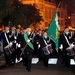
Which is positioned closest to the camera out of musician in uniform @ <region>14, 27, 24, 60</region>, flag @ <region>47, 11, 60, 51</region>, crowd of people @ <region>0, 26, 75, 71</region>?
crowd of people @ <region>0, 26, 75, 71</region>

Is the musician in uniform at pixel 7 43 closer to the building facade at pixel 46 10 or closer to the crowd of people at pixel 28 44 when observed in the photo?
the crowd of people at pixel 28 44

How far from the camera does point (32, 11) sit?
46.2 meters

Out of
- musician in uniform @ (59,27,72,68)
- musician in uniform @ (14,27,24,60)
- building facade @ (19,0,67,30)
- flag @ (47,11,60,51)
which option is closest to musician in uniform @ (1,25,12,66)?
musician in uniform @ (14,27,24,60)

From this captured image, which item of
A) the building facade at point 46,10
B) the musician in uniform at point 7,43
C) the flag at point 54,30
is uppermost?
the flag at point 54,30

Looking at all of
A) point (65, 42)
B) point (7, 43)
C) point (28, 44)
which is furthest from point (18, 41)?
point (65, 42)

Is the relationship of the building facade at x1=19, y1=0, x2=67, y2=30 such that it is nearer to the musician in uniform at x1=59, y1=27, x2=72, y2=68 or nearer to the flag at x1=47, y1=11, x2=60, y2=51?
the musician in uniform at x1=59, y1=27, x2=72, y2=68

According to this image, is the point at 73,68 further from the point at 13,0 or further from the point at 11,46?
the point at 13,0

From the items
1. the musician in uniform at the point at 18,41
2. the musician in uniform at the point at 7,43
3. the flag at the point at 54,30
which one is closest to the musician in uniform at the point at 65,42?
the flag at the point at 54,30

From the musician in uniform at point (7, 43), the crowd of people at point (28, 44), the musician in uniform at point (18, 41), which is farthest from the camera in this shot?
the musician in uniform at point (7, 43)

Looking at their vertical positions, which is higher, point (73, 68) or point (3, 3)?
point (3, 3)

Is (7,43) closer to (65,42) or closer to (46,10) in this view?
(65,42)

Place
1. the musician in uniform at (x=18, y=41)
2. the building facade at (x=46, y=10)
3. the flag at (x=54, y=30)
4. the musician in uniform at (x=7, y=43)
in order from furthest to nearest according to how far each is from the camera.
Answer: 1. the building facade at (x=46, y=10)
2. the musician in uniform at (x=7, y=43)
3. the flag at (x=54, y=30)
4. the musician in uniform at (x=18, y=41)

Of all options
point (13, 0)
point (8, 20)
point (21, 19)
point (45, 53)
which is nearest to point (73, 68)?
point (45, 53)

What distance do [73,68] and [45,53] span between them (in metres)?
Result: 1.41
